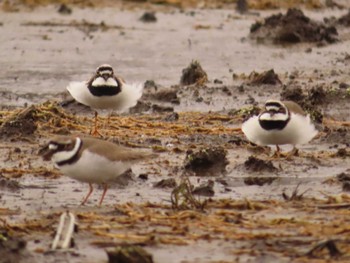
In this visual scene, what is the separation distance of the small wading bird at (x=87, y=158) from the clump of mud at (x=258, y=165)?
179 centimetres

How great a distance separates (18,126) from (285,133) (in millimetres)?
2824

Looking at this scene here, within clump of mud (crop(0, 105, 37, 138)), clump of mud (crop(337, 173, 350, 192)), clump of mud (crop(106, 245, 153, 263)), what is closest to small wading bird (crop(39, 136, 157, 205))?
clump of mud (crop(337, 173, 350, 192))

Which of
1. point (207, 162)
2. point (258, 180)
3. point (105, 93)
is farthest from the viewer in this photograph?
point (105, 93)

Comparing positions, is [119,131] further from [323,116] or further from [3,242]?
[3,242]

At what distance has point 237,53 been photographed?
69.9ft

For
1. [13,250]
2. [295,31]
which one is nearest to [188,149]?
[13,250]

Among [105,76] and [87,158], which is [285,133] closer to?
[105,76]

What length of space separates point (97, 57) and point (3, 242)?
13421 mm

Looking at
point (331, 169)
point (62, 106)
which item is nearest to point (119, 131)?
point (62, 106)

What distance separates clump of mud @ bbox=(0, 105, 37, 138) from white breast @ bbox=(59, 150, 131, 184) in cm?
299

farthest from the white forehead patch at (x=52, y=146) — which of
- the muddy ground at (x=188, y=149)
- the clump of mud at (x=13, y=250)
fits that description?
the clump of mud at (x=13, y=250)

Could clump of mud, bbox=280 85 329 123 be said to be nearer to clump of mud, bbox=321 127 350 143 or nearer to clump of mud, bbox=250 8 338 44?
clump of mud, bbox=321 127 350 143

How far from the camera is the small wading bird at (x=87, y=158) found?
9.22m

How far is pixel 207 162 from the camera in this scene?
10883 millimetres
